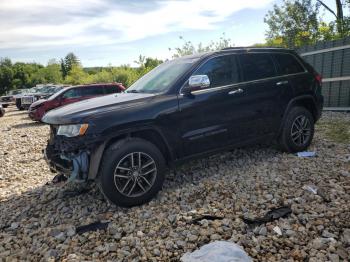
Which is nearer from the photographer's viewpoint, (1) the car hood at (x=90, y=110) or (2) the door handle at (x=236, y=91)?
(1) the car hood at (x=90, y=110)

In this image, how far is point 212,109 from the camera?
4.61 metres

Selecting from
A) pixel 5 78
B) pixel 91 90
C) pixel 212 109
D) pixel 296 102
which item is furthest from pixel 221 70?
pixel 5 78

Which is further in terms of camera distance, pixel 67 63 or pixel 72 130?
pixel 67 63

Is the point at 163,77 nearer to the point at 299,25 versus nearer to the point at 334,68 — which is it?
the point at 334,68

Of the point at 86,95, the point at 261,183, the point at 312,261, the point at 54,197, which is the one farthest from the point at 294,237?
the point at 86,95

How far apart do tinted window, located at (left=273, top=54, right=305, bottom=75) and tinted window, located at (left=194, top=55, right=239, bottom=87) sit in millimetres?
1061

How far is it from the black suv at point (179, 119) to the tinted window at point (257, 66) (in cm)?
2

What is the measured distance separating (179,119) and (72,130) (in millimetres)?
1400

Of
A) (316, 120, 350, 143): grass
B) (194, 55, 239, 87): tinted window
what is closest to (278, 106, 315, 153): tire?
(316, 120, 350, 143): grass

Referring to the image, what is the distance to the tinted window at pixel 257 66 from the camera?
5.13 metres

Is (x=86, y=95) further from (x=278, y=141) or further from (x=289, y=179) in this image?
(x=289, y=179)

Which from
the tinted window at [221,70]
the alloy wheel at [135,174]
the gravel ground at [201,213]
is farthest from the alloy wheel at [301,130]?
the alloy wheel at [135,174]

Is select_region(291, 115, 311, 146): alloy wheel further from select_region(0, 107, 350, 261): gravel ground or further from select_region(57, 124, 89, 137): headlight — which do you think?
select_region(57, 124, 89, 137): headlight

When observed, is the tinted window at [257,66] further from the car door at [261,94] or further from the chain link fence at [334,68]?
the chain link fence at [334,68]
